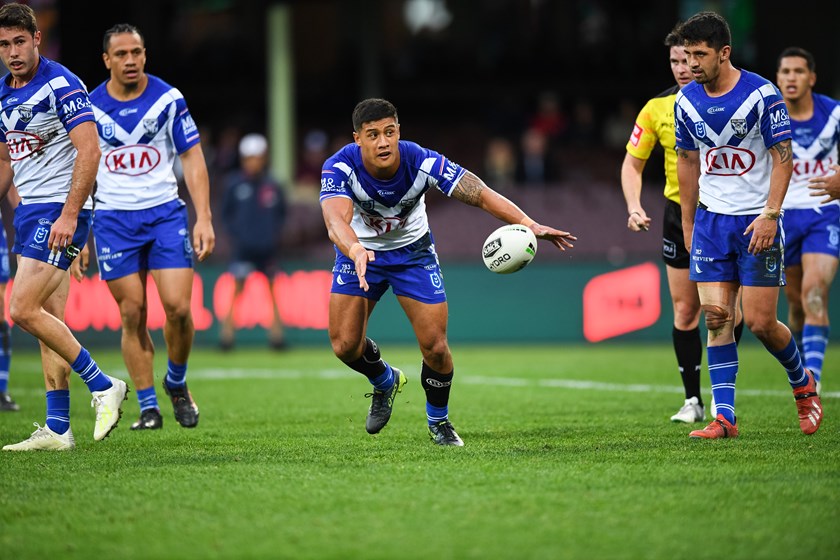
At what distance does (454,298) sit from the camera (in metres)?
17.1

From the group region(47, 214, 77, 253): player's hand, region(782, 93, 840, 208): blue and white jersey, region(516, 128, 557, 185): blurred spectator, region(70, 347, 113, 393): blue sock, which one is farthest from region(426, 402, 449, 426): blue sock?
region(516, 128, 557, 185): blurred spectator

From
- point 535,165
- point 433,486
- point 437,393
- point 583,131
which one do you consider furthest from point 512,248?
point 583,131

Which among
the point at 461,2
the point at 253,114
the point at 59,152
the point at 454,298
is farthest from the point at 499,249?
the point at 461,2

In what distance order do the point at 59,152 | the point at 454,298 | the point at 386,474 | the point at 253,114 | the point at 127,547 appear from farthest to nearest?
1. the point at 253,114
2. the point at 454,298
3. the point at 59,152
4. the point at 386,474
5. the point at 127,547

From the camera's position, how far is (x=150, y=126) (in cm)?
804

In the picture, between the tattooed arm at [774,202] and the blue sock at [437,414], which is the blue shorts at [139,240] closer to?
the blue sock at [437,414]

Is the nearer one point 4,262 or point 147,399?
point 147,399

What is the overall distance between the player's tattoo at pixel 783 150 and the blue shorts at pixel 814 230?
2.85m

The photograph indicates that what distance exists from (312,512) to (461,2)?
25.0 m

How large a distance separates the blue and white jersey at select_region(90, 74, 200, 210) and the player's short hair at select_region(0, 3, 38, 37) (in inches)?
42.6

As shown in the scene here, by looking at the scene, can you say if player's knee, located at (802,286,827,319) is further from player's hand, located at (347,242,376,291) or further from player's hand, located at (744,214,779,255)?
player's hand, located at (347,242,376,291)

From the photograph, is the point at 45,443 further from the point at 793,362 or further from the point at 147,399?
the point at 793,362

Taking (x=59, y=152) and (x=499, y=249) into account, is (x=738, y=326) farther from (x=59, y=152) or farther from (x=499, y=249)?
(x=59, y=152)

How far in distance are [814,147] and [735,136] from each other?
3.00 meters
